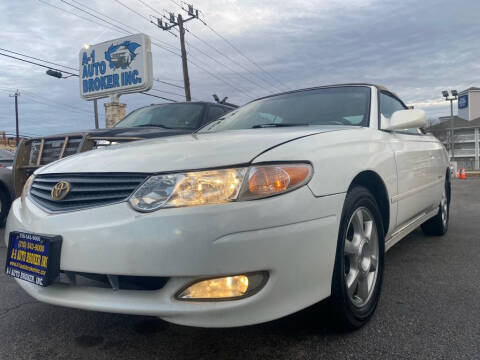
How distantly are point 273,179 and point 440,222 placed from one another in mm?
3445

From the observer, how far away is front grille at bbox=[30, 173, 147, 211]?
1766mm

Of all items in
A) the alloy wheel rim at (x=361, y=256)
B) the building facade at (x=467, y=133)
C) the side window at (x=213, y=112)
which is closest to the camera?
the alloy wheel rim at (x=361, y=256)

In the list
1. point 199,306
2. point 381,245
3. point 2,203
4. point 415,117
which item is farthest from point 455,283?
point 2,203

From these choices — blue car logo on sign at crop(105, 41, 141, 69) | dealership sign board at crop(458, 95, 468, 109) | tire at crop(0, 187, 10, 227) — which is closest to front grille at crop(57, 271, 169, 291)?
tire at crop(0, 187, 10, 227)

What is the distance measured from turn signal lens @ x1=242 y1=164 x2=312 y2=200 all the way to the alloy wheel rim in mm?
467

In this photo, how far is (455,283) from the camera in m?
2.88

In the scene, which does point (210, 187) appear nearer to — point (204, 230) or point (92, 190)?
point (204, 230)

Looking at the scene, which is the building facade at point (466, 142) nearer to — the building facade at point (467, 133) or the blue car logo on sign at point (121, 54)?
the building facade at point (467, 133)

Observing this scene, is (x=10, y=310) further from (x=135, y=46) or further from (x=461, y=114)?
(x=461, y=114)

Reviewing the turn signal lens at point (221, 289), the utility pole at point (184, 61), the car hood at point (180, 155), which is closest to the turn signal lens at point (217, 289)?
the turn signal lens at point (221, 289)

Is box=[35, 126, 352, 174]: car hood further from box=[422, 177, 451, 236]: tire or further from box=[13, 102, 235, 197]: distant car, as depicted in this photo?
box=[422, 177, 451, 236]: tire

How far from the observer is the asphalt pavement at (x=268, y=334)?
1.91 m

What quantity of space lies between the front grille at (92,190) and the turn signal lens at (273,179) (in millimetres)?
470

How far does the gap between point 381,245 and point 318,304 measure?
2.20 feet
